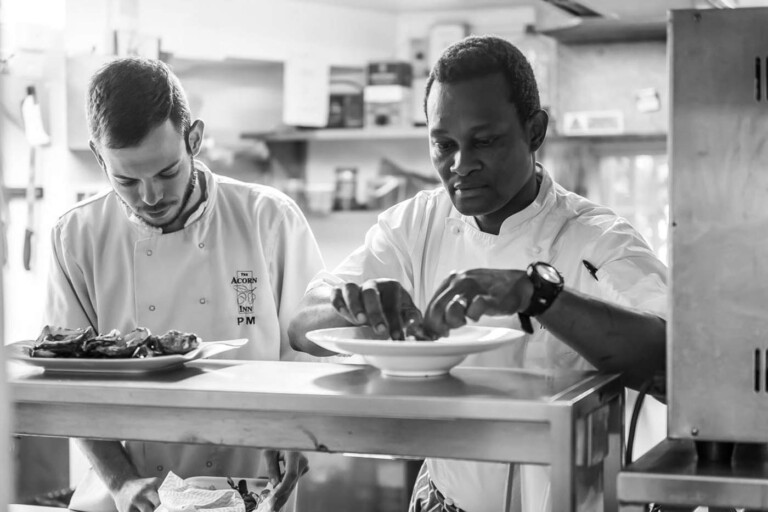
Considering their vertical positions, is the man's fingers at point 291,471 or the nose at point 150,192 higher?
the nose at point 150,192

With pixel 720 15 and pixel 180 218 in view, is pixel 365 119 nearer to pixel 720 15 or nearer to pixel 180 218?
pixel 180 218

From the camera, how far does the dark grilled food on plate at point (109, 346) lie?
5.18ft

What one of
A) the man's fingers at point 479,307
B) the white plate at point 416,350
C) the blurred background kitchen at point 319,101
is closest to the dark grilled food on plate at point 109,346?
the white plate at point 416,350

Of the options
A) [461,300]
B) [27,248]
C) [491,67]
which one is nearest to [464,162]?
[491,67]

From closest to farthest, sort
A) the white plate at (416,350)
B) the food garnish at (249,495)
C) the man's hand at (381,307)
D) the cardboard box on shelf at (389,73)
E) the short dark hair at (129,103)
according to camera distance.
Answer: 1. the white plate at (416,350)
2. the man's hand at (381,307)
3. the food garnish at (249,495)
4. the short dark hair at (129,103)
5. the cardboard box on shelf at (389,73)

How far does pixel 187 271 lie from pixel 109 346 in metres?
0.79

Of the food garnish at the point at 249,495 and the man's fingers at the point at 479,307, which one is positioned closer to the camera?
the man's fingers at the point at 479,307

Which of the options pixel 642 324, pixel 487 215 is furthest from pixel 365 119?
pixel 642 324

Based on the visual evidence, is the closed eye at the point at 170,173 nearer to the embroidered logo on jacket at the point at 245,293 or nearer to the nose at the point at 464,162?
the embroidered logo on jacket at the point at 245,293

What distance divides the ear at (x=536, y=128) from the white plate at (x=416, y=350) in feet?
1.97

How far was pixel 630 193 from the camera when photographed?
5172 millimetres

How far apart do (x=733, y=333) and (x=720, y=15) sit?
412 mm

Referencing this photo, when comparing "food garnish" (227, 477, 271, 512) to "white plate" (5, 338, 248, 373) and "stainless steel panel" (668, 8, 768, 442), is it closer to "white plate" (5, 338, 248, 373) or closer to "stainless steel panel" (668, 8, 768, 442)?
"white plate" (5, 338, 248, 373)

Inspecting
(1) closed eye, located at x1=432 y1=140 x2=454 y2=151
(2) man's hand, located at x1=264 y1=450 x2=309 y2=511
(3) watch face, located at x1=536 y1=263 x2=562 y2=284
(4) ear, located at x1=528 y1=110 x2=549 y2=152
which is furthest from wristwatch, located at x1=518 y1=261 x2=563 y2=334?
(2) man's hand, located at x1=264 y1=450 x2=309 y2=511
